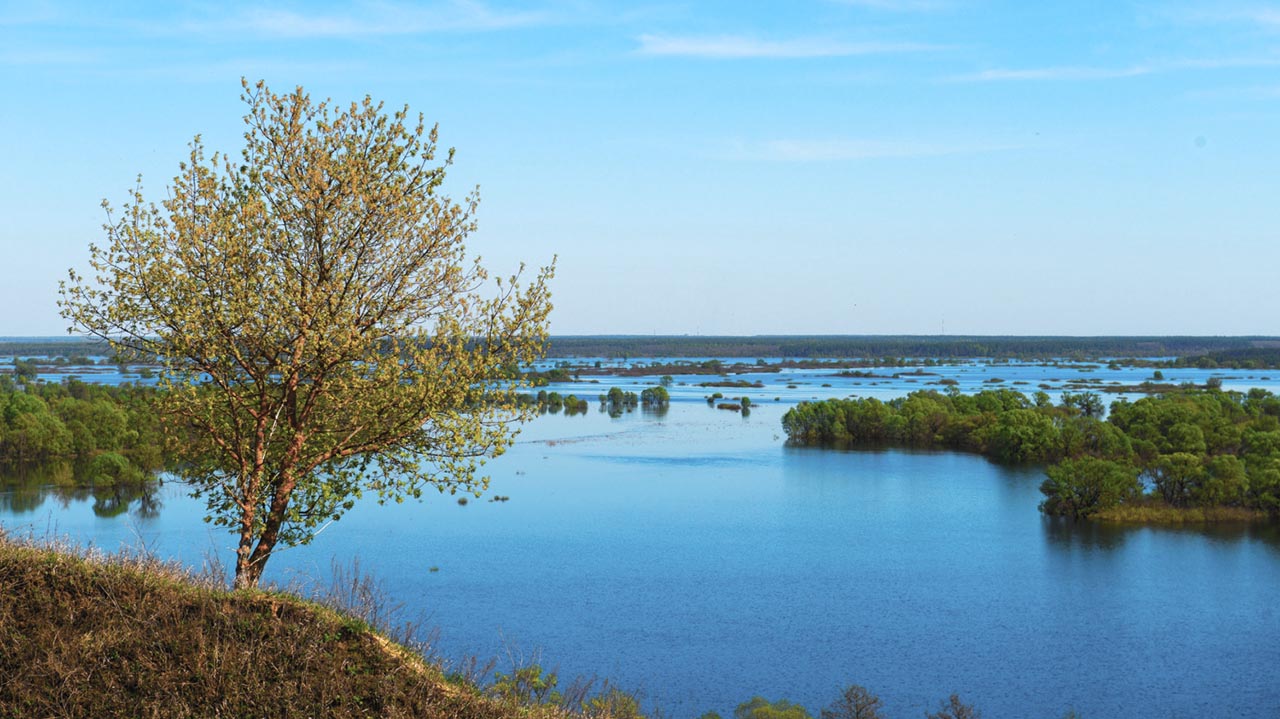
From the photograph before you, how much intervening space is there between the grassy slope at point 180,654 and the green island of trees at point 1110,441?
187ft

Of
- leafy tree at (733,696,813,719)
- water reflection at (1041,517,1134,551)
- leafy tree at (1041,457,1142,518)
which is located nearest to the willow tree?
leafy tree at (733,696,813,719)

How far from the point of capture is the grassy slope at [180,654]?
29.4 ft

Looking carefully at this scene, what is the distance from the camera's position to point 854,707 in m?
27.5

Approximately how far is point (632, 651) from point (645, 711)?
5873 mm

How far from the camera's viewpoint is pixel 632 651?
33.7 m

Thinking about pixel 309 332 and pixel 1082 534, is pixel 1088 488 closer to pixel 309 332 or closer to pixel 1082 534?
pixel 1082 534

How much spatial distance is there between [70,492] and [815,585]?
47.0 m

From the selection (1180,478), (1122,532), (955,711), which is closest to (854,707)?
(955,711)

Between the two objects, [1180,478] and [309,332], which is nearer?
[309,332]

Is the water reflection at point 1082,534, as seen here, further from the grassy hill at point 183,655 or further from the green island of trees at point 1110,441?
the grassy hill at point 183,655

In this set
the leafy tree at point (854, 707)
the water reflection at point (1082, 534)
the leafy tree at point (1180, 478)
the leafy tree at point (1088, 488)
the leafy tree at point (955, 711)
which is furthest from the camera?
the leafy tree at point (1180, 478)

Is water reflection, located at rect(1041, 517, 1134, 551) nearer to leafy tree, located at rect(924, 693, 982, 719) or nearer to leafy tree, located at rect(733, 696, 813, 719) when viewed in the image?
leafy tree, located at rect(924, 693, 982, 719)

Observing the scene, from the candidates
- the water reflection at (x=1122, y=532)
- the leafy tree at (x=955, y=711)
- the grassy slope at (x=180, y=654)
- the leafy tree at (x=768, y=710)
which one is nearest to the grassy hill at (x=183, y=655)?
the grassy slope at (x=180, y=654)

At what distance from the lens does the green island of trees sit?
2331 inches
